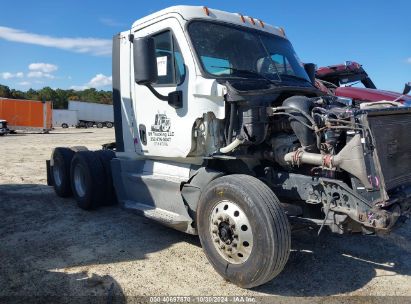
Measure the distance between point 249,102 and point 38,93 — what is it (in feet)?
309

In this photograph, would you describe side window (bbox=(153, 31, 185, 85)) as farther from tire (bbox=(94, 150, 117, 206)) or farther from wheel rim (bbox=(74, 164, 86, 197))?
wheel rim (bbox=(74, 164, 86, 197))

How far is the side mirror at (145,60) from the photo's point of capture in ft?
14.7

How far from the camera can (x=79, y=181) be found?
24.3 ft

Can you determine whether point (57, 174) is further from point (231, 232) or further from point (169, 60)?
point (231, 232)

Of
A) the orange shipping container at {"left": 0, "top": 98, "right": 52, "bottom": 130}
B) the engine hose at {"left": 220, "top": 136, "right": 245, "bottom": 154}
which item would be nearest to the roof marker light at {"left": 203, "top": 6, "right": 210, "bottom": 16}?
the engine hose at {"left": 220, "top": 136, "right": 245, "bottom": 154}

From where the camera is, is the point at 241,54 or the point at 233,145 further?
the point at 241,54

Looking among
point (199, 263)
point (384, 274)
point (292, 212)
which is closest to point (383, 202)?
point (292, 212)

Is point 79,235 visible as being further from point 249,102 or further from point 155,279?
point 249,102

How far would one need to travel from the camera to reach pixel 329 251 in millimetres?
5211

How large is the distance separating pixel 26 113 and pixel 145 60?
32.3 metres

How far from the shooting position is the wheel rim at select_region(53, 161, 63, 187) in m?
8.07

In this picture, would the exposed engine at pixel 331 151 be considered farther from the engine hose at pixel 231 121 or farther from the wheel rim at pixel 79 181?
the wheel rim at pixel 79 181

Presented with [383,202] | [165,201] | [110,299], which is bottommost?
[110,299]

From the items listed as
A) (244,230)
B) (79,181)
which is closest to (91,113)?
(79,181)
